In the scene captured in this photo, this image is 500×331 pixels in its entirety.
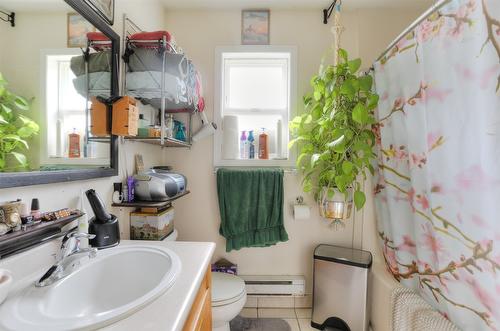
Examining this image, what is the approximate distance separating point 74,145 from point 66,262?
45 centimetres

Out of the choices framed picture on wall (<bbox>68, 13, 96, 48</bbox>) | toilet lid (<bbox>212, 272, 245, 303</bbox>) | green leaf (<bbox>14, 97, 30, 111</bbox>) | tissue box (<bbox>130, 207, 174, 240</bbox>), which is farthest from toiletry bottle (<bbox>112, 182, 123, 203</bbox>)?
toilet lid (<bbox>212, 272, 245, 303</bbox>)

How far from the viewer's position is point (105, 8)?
1062 millimetres

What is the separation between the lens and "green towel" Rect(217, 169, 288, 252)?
5.57ft

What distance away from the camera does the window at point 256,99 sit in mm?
1789

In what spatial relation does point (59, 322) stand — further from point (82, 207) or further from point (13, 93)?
point (13, 93)

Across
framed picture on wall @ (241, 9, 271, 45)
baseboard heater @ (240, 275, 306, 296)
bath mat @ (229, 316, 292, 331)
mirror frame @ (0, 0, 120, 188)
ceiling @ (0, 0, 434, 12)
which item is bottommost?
bath mat @ (229, 316, 292, 331)

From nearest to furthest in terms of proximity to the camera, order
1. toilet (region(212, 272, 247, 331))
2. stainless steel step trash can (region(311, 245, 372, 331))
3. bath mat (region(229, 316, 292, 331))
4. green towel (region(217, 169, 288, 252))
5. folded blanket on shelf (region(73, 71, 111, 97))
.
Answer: folded blanket on shelf (region(73, 71, 111, 97)), toilet (region(212, 272, 247, 331)), stainless steel step trash can (region(311, 245, 372, 331)), bath mat (region(229, 316, 292, 331)), green towel (region(217, 169, 288, 252))

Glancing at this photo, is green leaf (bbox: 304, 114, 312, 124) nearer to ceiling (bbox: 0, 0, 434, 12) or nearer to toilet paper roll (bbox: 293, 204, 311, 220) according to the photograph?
toilet paper roll (bbox: 293, 204, 311, 220)

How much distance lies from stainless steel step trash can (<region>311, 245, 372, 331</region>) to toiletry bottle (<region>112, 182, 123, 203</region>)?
1313 mm

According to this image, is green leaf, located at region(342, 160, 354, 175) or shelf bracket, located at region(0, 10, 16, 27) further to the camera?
green leaf, located at region(342, 160, 354, 175)

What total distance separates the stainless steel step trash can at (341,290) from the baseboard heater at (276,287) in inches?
6.1

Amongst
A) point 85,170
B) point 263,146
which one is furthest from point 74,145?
point 263,146

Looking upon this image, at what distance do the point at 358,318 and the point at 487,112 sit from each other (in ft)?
4.53

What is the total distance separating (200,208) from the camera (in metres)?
1.80
